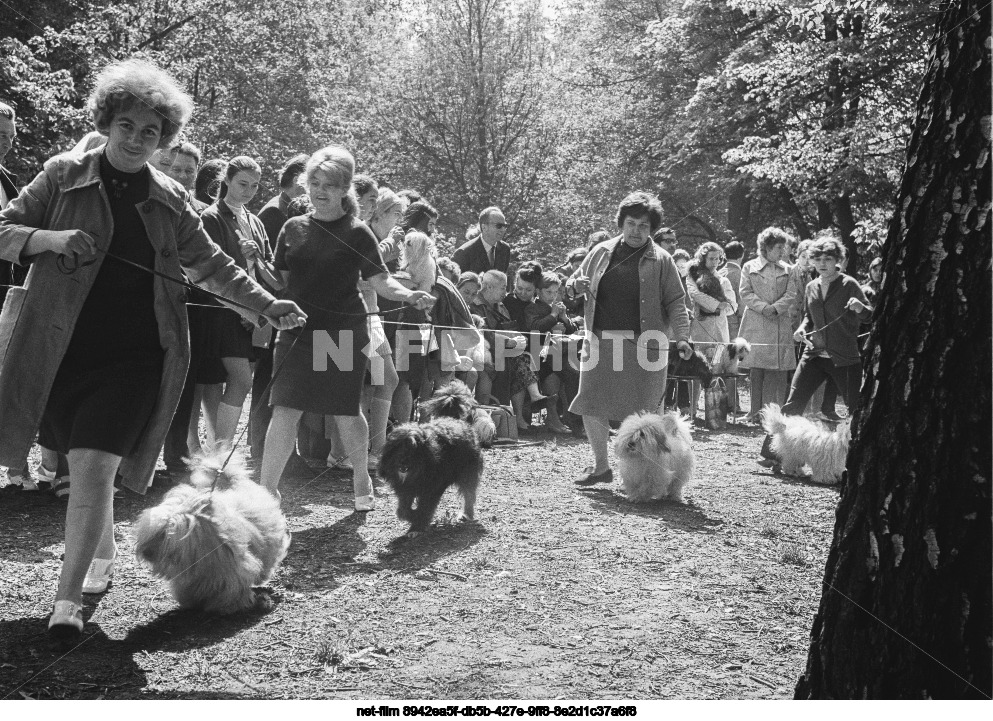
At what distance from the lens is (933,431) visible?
2.55 meters

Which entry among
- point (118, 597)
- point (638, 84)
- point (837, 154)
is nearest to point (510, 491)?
point (118, 597)

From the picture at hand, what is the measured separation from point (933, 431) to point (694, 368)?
8289 millimetres

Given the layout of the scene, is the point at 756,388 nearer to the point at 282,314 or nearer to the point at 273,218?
the point at 273,218

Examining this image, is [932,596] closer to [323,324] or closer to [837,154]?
[323,324]

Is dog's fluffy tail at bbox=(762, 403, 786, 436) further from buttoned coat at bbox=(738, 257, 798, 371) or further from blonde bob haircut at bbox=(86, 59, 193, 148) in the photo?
blonde bob haircut at bbox=(86, 59, 193, 148)

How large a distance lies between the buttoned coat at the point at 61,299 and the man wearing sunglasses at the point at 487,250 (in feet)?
22.3

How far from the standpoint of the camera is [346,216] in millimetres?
5434

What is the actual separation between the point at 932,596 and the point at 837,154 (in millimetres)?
15445

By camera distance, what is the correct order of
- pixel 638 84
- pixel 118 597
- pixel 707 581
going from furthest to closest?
1. pixel 638 84
2. pixel 707 581
3. pixel 118 597

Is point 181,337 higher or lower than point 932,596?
higher

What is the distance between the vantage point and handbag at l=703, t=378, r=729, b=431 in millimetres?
11203

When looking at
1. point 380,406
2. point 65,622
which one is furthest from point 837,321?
→ point 65,622

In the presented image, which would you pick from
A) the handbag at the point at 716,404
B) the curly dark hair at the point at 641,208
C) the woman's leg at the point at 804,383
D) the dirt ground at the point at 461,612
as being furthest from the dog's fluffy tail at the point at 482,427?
the handbag at the point at 716,404

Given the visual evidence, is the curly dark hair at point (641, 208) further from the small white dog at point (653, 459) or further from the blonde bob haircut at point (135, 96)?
the blonde bob haircut at point (135, 96)
